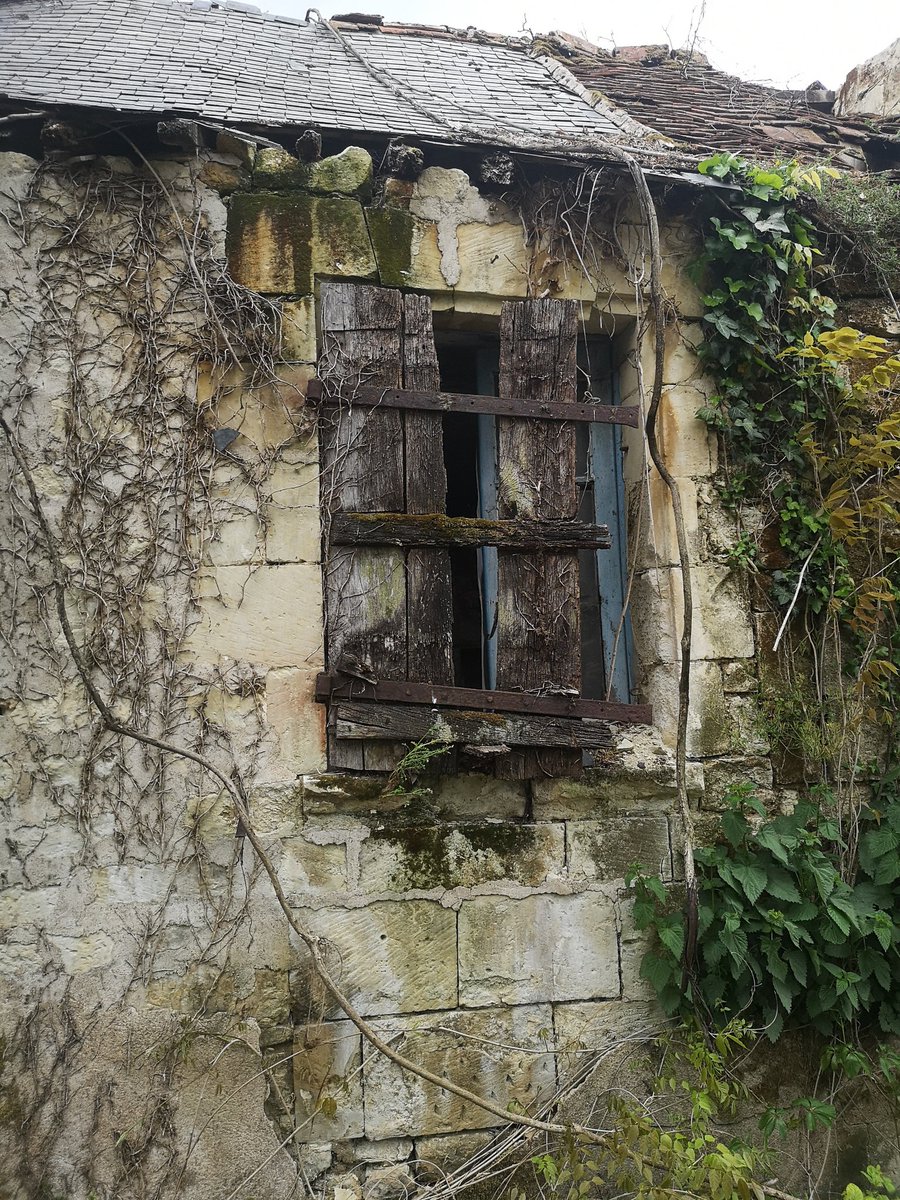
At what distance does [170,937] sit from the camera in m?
2.57

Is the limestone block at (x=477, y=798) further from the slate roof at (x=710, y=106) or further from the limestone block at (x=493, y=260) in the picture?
the slate roof at (x=710, y=106)

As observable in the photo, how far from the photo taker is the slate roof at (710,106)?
12.3 feet

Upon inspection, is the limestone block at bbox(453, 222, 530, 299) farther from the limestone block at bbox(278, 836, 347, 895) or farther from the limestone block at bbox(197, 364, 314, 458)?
the limestone block at bbox(278, 836, 347, 895)

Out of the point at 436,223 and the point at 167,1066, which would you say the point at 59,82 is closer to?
→ the point at 436,223

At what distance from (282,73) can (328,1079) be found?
3687 mm

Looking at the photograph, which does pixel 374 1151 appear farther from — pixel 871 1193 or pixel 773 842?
pixel 773 842

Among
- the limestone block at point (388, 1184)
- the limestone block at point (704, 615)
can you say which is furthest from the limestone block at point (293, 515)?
the limestone block at point (388, 1184)

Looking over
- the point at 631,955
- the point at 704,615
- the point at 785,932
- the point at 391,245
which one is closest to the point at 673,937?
the point at 631,955

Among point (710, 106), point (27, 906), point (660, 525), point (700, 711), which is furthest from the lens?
point (710, 106)

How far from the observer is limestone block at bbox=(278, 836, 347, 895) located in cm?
266

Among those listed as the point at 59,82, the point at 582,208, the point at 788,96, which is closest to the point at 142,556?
the point at 59,82

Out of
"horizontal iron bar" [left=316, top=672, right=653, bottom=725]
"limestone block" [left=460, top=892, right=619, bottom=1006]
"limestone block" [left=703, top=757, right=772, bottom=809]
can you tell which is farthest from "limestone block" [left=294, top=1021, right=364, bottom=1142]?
"limestone block" [left=703, top=757, right=772, bottom=809]

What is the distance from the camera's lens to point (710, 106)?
4.17 metres

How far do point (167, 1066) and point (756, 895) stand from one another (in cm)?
184
